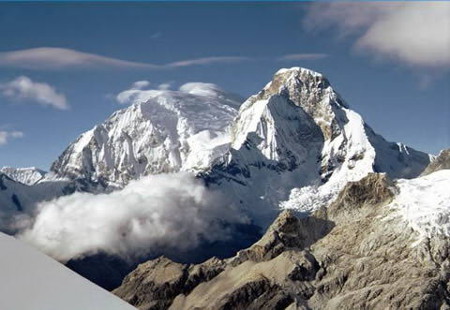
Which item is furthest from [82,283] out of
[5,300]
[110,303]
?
[5,300]

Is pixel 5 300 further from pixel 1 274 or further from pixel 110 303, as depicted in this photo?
pixel 110 303

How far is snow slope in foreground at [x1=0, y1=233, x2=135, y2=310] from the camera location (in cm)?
1330

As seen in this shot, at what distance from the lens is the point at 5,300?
43.2 feet

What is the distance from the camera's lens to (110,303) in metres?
14.0

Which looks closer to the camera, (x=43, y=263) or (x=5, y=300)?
(x=5, y=300)

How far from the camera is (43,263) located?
1419 centimetres

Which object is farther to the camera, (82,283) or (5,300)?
(82,283)

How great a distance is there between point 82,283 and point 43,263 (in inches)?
30.9

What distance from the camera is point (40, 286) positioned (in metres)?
13.6

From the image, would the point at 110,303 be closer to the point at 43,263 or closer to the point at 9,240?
the point at 43,263

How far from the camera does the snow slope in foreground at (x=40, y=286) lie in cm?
1330

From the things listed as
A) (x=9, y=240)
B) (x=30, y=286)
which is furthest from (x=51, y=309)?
(x=9, y=240)

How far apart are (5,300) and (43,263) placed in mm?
1192

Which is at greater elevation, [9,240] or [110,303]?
[9,240]
